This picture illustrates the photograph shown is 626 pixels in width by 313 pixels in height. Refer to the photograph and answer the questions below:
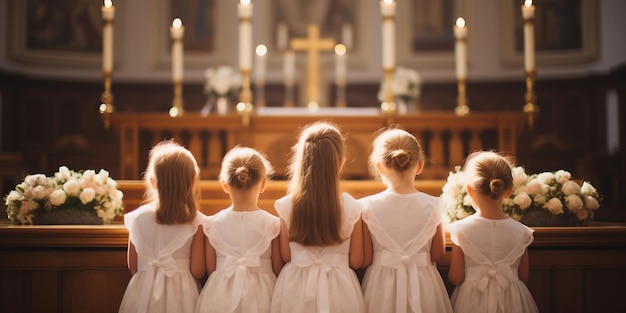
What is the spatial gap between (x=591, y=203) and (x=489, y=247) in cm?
85

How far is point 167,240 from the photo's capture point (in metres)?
3.11

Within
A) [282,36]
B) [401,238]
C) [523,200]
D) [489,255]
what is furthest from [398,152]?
[282,36]

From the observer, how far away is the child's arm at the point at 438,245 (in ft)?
10.2

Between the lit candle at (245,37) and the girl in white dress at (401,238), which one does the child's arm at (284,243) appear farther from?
the lit candle at (245,37)

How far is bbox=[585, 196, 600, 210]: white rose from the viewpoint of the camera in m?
3.59

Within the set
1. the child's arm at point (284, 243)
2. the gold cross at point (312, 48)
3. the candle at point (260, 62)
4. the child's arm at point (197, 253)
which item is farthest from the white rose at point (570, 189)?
the candle at point (260, 62)

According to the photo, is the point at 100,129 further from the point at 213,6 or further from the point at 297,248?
the point at 297,248

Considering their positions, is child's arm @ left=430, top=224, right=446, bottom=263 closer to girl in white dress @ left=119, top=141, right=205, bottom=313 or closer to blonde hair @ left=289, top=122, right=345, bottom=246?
blonde hair @ left=289, top=122, right=345, bottom=246

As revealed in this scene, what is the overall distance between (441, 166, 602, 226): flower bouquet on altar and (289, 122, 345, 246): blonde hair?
0.88 meters

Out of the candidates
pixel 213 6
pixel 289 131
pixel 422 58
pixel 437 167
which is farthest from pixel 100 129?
pixel 437 167

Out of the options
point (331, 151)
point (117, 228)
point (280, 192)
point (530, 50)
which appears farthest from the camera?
point (530, 50)

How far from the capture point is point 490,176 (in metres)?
3.05

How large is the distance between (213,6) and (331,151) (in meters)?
8.12

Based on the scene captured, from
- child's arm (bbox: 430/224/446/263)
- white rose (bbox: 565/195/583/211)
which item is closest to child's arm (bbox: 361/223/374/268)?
child's arm (bbox: 430/224/446/263)
